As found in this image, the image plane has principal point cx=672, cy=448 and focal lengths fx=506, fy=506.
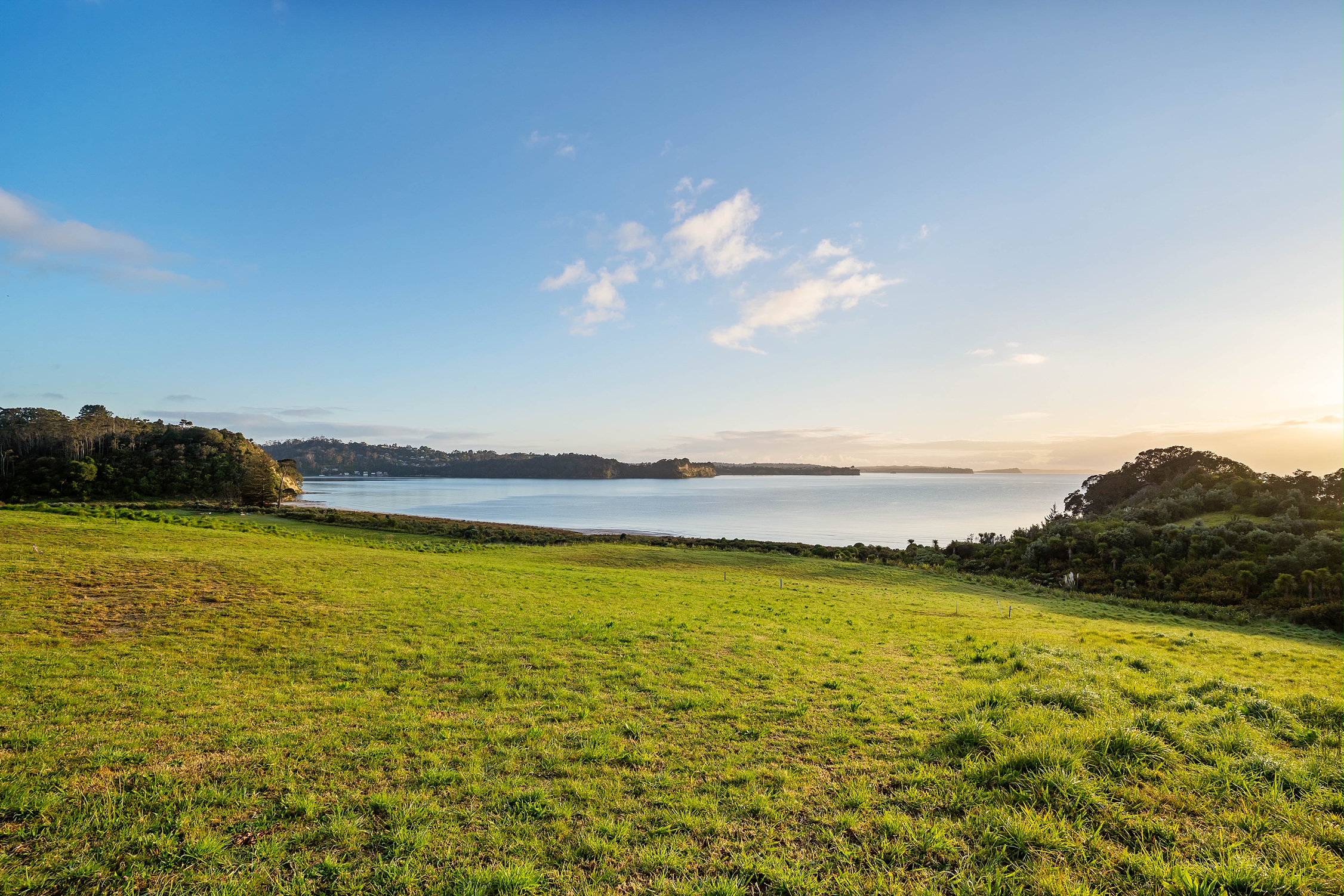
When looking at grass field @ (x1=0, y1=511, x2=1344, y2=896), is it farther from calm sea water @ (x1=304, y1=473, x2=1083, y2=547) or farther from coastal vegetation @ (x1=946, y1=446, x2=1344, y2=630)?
calm sea water @ (x1=304, y1=473, x2=1083, y2=547)

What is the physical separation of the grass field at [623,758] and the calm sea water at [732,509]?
49558 mm

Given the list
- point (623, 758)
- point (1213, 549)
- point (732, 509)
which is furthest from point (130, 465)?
point (1213, 549)

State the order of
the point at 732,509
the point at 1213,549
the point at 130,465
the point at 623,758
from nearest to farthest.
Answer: the point at 623,758 → the point at 1213,549 → the point at 130,465 → the point at 732,509

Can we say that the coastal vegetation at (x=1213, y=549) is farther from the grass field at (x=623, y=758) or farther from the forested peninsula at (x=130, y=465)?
the forested peninsula at (x=130, y=465)

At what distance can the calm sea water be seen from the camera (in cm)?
6869

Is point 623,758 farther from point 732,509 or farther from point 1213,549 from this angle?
point 732,509

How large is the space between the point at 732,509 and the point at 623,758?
315 feet

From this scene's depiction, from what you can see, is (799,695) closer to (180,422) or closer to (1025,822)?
(1025,822)

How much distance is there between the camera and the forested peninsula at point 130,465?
68.3 meters

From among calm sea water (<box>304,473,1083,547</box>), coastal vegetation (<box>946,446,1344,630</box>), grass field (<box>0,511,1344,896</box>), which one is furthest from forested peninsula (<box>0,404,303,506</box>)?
coastal vegetation (<box>946,446,1344,630</box>)

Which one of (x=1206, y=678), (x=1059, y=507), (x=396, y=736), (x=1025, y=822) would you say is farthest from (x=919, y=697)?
(x=1059, y=507)

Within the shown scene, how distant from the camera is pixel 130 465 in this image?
256 feet

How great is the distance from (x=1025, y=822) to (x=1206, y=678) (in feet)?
23.9

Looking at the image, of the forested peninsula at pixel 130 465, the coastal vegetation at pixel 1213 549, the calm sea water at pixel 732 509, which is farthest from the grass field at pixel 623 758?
the forested peninsula at pixel 130 465
